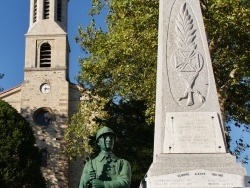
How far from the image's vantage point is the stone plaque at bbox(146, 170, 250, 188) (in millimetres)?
7410

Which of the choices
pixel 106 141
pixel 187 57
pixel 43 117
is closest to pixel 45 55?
pixel 43 117

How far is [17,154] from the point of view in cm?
2920

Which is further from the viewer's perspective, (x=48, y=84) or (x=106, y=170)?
(x=48, y=84)

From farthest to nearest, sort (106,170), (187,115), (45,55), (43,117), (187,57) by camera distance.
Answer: (45,55)
(43,117)
(187,57)
(187,115)
(106,170)

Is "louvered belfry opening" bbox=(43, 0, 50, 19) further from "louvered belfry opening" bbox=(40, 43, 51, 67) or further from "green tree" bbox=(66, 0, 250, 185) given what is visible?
"green tree" bbox=(66, 0, 250, 185)

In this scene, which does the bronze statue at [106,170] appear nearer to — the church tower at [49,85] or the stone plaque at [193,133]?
the stone plaque at [193,133]

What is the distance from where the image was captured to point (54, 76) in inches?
1633

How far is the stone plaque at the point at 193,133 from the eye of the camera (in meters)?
7.97

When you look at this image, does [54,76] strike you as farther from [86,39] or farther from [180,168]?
[180,168]

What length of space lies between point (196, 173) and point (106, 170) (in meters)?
1.85

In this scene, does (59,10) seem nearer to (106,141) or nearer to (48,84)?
(48,84)

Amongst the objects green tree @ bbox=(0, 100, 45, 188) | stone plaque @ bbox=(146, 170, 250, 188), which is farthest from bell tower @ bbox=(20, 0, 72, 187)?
stone plaque @ bbox=(146, 170, 250, 188)

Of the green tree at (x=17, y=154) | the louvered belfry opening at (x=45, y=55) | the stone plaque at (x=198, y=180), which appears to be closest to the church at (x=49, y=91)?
the louvered belfry opening at (x=45, y=55)

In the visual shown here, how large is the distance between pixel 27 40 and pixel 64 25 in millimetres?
3210
